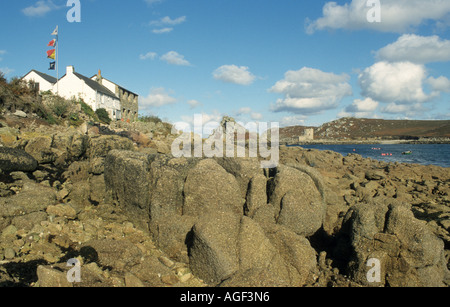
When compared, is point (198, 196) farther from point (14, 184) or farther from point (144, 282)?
point (14, 184)

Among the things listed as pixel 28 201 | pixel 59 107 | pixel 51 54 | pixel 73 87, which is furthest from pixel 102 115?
pixel 28 201

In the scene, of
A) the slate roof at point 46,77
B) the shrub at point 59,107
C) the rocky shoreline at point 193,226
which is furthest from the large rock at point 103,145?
the slate roof at point 46,77

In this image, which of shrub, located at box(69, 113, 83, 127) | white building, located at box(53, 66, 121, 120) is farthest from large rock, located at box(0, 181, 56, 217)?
white building, located at box(53, 66, 121, 120)

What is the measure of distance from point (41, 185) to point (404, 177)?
62.6 feet

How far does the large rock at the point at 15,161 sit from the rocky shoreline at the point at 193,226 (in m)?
0.03

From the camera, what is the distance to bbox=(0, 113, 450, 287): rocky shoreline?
20.7ft

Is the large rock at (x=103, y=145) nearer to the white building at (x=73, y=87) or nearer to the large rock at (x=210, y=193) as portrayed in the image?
the large rock at (x=210, y=193)

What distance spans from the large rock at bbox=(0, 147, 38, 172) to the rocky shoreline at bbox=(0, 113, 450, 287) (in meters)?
0.03

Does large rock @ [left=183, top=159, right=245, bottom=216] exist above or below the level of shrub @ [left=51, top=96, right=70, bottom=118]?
below

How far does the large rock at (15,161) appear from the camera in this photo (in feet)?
31.8

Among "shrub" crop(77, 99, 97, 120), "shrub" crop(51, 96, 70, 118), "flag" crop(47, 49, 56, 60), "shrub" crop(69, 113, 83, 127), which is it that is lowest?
"shrub" crop(69, 113, 83, 127)

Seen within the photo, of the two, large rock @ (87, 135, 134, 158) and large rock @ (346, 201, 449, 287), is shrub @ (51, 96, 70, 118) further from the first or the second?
large rock @ (346, 201, 449, 287)
